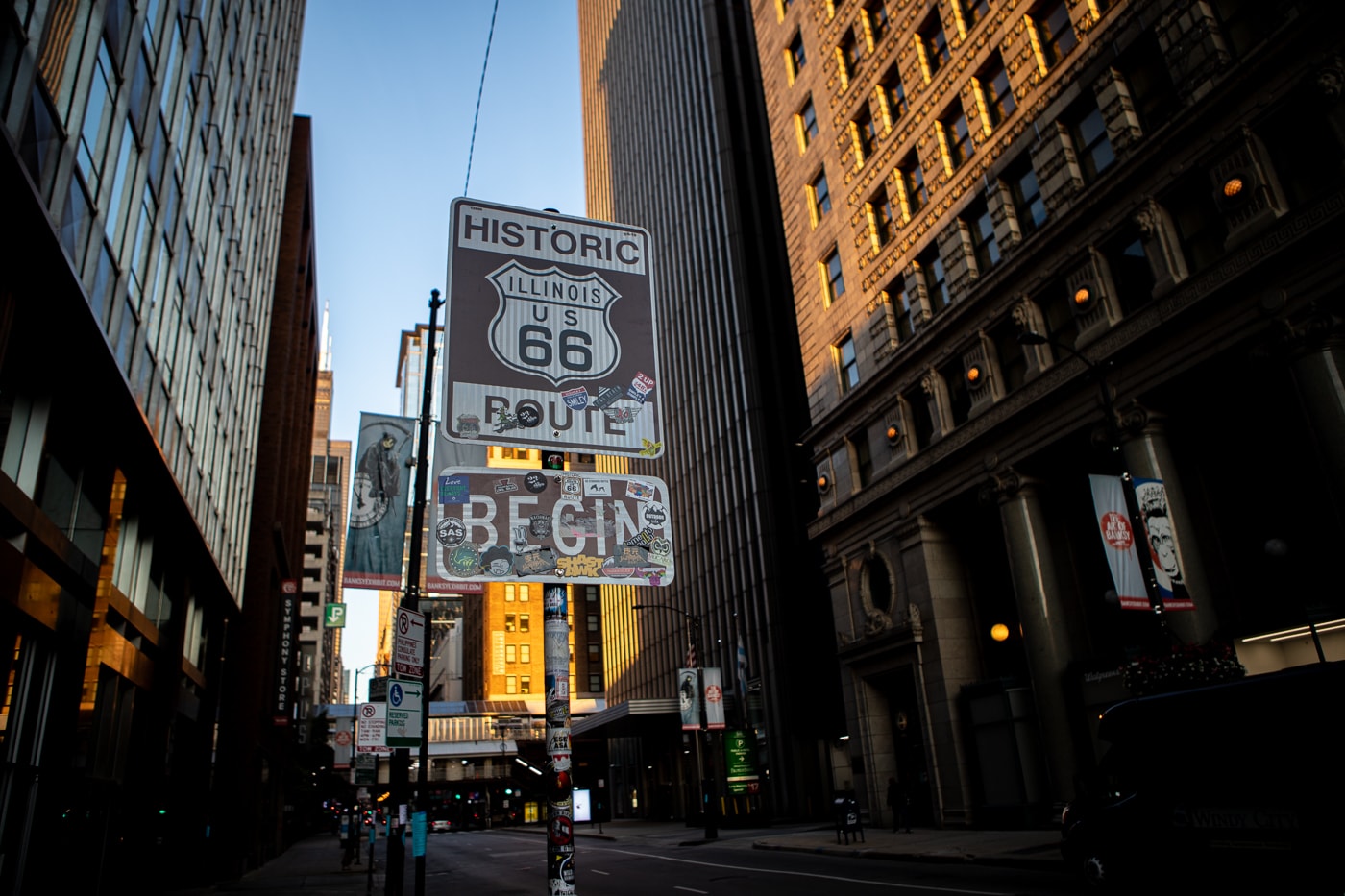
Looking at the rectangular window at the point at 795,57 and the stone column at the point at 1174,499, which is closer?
the stone column at the point at 1174,499

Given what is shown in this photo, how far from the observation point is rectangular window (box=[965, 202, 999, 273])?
2920cm

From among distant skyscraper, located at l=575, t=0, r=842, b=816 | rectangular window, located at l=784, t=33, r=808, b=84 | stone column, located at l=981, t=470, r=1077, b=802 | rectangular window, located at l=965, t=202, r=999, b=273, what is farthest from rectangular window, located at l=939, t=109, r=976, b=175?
distant skyscraper, located at l=575, t=0, r=842, b=816

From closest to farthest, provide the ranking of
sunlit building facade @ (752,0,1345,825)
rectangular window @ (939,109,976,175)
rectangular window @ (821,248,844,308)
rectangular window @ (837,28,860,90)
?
sunlit building facade @ (752,0,1345,825) → rectangular window @ (939,109,976,175) → rectangular window @ (837,28,860,90) → rectangular window @ (821,248,844,308)

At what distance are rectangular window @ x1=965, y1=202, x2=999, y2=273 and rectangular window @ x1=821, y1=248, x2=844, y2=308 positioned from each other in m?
8.48

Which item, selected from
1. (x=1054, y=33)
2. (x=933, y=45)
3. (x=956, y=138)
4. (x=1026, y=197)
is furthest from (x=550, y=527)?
(x=933, y=45)

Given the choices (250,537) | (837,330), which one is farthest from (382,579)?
(250,537)

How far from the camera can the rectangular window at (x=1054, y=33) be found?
26500 millimetres

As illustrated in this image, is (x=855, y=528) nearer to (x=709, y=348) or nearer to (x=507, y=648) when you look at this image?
(x=709, y=348)

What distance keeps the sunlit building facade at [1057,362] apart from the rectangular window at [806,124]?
1.67m

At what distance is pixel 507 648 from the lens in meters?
131

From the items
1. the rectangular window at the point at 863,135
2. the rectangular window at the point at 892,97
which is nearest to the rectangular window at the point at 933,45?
the rectangular window at the point at 892,97

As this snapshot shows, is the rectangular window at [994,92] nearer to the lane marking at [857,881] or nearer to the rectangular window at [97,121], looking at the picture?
the lane marking at [857,881]

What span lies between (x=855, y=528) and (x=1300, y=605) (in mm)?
16517

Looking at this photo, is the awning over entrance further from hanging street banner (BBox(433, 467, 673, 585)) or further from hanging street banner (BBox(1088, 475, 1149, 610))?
hanging street banner (BBox(433, 467, 673, 585))
